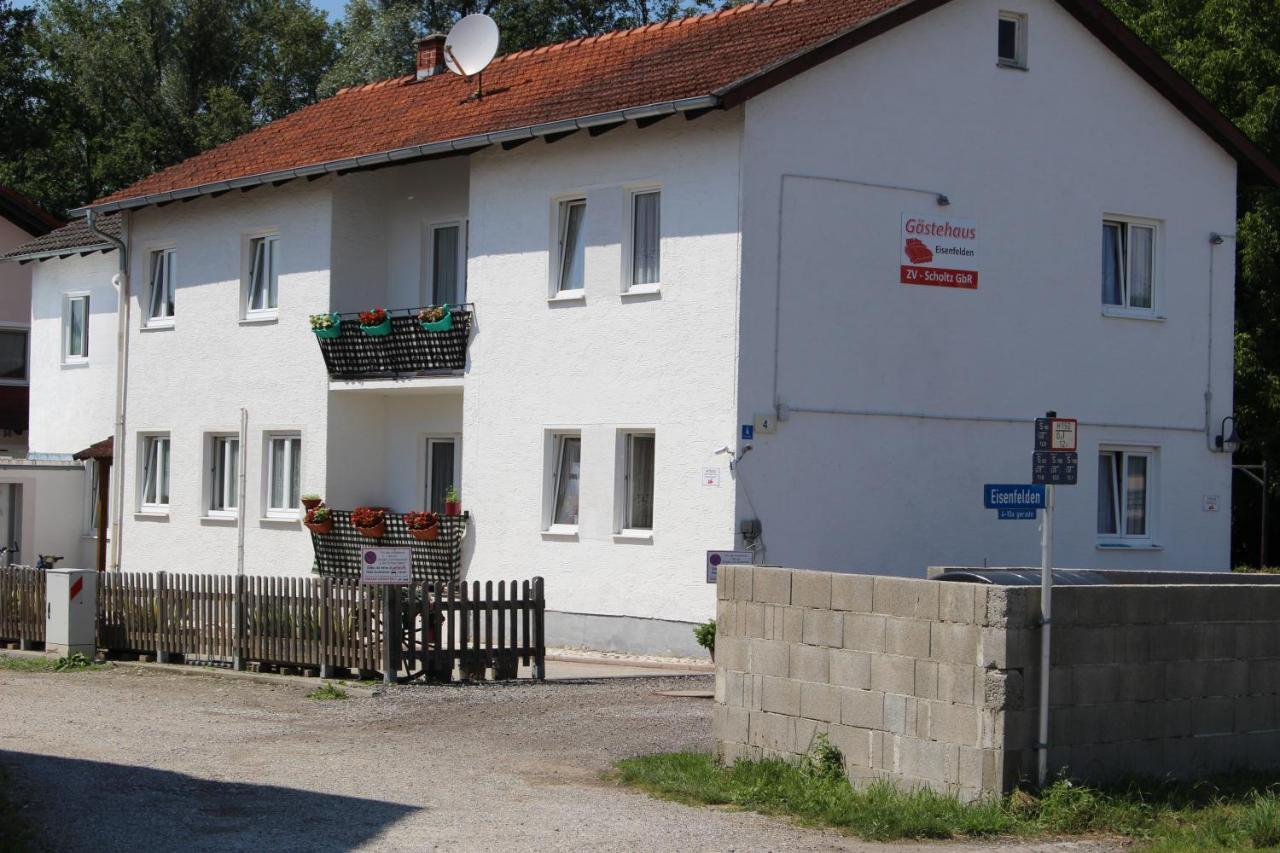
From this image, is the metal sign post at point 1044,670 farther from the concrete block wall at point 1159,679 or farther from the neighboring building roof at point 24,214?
the neighboring building roof at point 24,214

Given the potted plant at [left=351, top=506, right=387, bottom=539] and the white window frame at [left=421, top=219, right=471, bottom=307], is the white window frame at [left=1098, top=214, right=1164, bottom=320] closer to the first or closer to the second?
the white window frame at [left=421, top=219, right=471, bottom=307]

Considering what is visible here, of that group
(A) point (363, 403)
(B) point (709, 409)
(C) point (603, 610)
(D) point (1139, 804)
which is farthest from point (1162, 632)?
(A) point (363, 403)

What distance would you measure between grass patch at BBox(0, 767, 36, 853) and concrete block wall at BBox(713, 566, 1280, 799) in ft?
14.9

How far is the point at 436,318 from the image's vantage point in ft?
77.8

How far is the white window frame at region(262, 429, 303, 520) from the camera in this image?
26.4 metres

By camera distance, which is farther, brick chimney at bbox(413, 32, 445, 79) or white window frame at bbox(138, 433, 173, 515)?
brick chimney at bbox(413, 32, 445, 79)

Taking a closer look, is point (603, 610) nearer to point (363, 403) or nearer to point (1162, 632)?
point (363, 403)

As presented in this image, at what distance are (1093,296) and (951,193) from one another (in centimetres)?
260

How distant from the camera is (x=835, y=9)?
22.5 meters

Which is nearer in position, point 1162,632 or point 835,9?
point 1162,632

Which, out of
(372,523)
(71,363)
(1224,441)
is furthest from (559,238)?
(71,363)

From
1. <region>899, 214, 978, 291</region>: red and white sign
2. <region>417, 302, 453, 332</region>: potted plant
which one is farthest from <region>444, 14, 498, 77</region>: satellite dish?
<region>899, 214, 978, 291</region>: red and white sign

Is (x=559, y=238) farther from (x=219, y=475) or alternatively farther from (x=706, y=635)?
(x=219, y=475)

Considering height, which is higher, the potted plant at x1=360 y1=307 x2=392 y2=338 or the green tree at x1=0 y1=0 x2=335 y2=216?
the green tree at x1=0 y1=0 x2=335 y2=216
